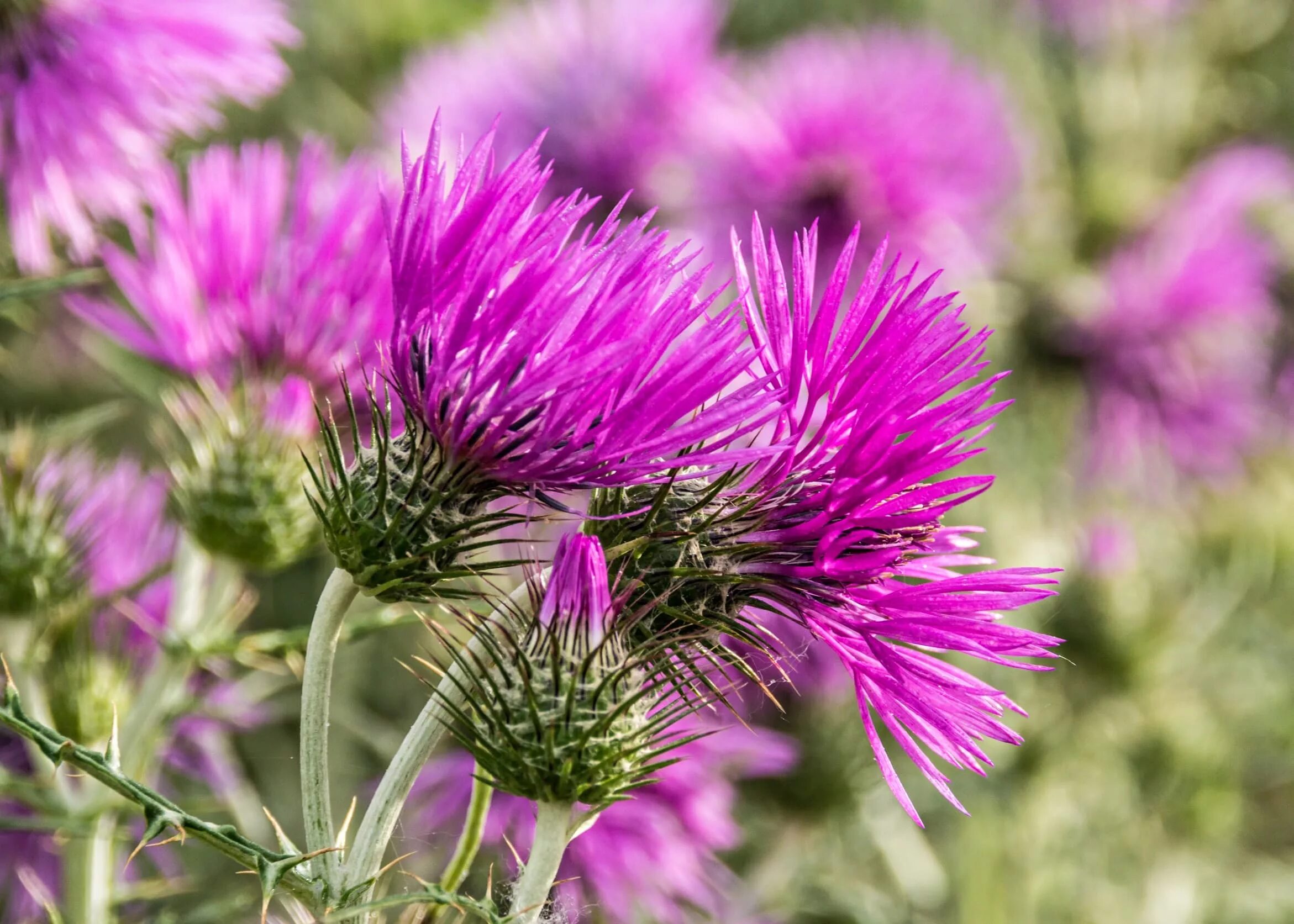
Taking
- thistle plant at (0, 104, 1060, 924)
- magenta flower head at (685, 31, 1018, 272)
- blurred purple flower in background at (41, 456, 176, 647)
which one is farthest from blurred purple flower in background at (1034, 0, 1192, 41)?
thistle plant at (0, 104, 1060, 924)

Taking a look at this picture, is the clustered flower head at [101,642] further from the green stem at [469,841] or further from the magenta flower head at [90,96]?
the green stem at [469,841]

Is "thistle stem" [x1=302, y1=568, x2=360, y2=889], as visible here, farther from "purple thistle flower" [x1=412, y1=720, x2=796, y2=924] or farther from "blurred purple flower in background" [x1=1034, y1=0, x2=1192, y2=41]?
"blurred purple flower in background" [x1=1034, y1=0, x2=1192, y2=41]

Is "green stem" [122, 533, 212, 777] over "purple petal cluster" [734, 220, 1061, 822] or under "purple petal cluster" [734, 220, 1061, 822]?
under

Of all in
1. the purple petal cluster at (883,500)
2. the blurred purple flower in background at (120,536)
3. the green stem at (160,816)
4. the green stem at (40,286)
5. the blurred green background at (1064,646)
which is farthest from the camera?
the blurred green background at (1064,646)

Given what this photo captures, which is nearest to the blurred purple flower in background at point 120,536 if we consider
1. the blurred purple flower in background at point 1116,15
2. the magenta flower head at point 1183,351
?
the magenta flower head at point 1183,351

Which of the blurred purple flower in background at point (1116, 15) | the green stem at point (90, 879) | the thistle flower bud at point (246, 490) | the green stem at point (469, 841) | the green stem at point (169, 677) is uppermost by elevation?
the blurred purple flower in background at point (1116, 15)

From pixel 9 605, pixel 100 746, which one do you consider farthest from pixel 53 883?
pixel 9 605
